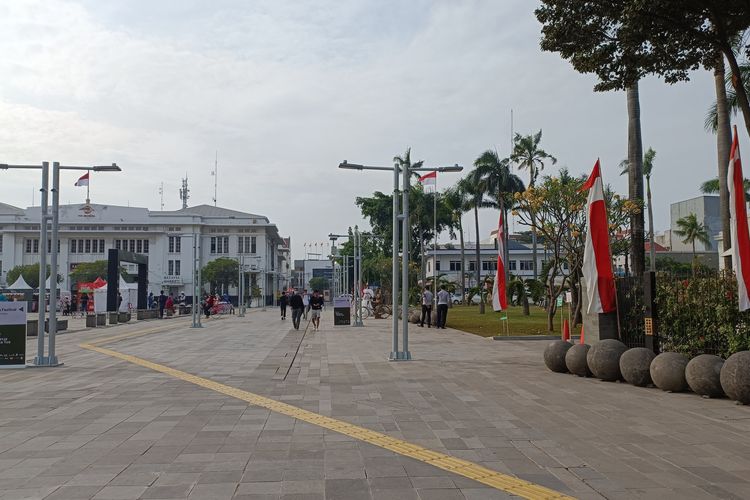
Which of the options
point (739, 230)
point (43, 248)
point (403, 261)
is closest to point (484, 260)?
point (403, 261)

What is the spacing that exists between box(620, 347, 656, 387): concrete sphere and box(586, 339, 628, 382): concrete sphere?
0.27 metres

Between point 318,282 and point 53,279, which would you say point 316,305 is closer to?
point 53,279

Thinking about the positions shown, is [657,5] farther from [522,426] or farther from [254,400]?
[254,400]

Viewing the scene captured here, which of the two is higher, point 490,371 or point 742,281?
point 742,281

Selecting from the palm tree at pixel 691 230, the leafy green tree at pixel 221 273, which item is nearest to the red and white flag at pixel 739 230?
the palm tree at pixel 691 230

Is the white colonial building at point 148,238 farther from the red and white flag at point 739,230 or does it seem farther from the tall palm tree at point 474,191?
the red and white flag at point 739,230

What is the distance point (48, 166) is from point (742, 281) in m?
14.2

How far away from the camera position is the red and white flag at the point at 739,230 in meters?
9.68

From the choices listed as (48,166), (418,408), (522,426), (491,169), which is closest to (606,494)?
(522,426)

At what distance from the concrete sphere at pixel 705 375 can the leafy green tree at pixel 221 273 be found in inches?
3077

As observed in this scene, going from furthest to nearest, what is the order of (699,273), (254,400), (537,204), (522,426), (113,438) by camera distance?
(537,204), (699,273), (254,400), (522,426), (113,438)

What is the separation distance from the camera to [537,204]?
83.7 ft

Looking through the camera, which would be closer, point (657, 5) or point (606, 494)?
point (606, 494)

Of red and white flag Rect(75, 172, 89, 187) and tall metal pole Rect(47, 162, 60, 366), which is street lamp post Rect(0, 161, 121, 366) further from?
red and white flag Rect(75, 172, 89, 187)
